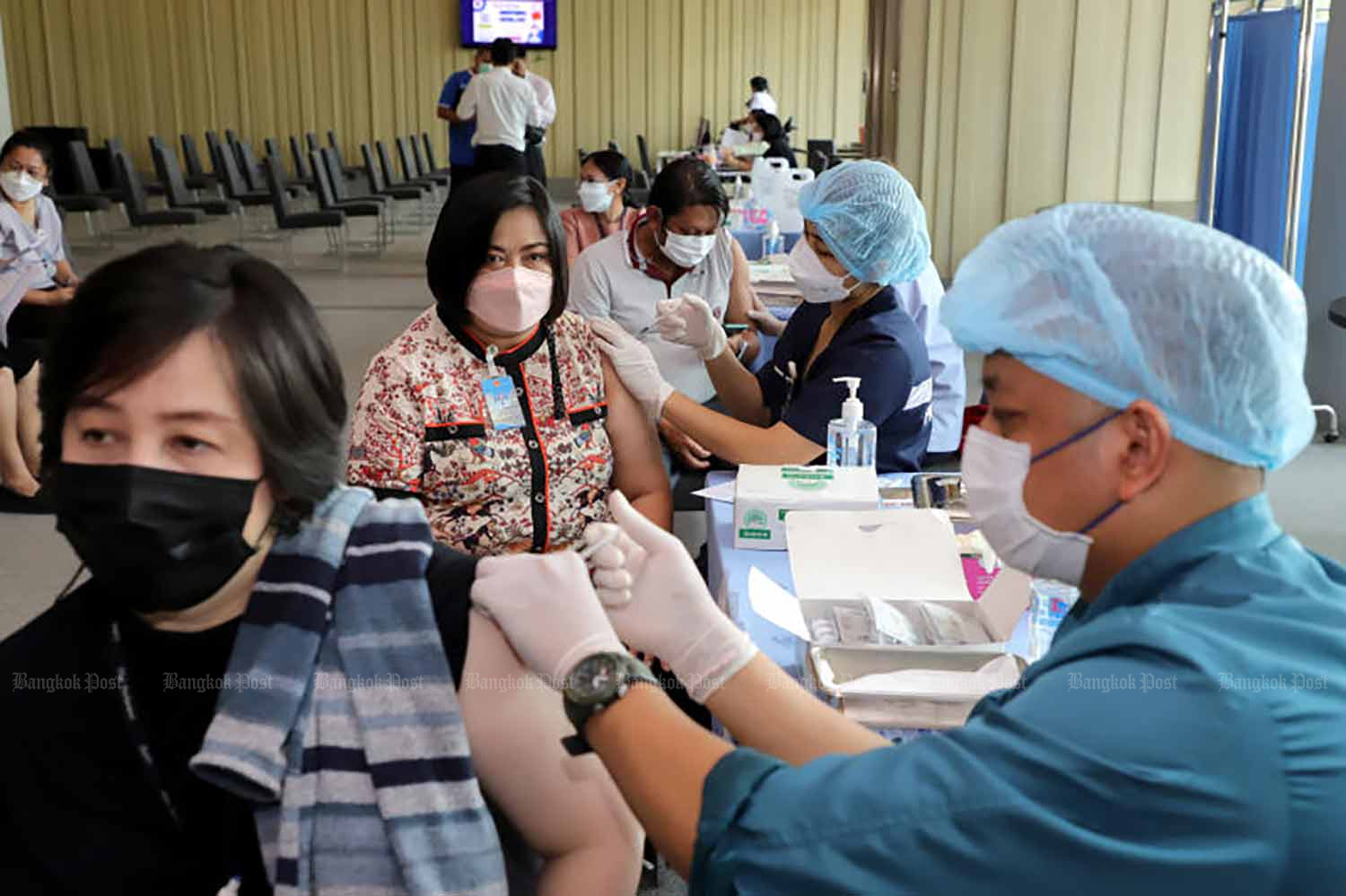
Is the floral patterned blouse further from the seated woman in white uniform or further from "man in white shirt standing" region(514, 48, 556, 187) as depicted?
"man in white shirt standing" region(514, 48, 556, 187)

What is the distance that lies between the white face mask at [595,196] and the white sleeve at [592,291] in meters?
1.59

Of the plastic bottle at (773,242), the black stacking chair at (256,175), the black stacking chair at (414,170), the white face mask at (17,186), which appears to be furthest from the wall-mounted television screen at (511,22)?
the plastic bottle at (773,242)

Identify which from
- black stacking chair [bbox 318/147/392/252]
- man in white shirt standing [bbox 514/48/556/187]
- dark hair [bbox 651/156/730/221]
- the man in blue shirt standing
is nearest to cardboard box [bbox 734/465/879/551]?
dark hair [bbox 651/156/730/221]

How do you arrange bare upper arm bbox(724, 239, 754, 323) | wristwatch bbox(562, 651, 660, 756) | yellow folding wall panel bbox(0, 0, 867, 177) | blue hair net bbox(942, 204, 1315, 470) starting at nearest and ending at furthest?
blue hair net bbox(942, 204, 1315, 470) → wristwatch bbox(562, 651, 660, 756) → bare upper arm bbox(724, 239, 754, 323) → yellow folding wall panel bbox(0, 0, 867, 177)

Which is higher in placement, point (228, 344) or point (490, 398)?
point (228, 344)

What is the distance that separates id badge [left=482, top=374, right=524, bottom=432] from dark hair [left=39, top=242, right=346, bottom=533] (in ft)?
3.11

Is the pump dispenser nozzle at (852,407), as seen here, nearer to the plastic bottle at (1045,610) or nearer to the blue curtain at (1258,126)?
the plastic bottle at (1045,610)

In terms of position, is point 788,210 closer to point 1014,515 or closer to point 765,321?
point 765,321

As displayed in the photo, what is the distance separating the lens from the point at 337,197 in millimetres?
10031

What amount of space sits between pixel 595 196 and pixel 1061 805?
451 cm

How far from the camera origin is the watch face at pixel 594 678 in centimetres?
99

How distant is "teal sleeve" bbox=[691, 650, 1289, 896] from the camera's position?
745 mm

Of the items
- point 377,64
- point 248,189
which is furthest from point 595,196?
point 377,64

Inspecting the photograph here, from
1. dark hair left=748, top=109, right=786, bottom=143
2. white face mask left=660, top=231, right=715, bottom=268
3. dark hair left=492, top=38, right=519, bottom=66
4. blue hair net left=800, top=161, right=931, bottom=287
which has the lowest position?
white face mask left=660, top=231, right=715, bottom=268
